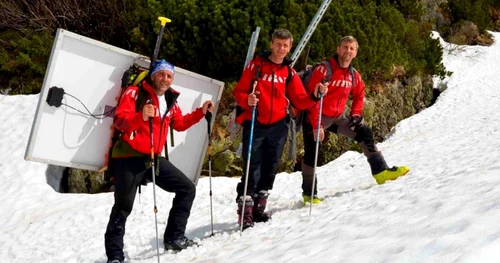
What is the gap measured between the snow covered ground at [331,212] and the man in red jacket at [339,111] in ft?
1.51

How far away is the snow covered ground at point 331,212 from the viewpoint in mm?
3086

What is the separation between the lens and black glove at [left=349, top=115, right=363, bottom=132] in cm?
561

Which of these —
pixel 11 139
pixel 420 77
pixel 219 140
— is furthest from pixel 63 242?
pixel 420 77

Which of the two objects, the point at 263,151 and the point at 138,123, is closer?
the point at 138,123

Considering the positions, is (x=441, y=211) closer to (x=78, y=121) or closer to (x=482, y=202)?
(x=482, y=202)

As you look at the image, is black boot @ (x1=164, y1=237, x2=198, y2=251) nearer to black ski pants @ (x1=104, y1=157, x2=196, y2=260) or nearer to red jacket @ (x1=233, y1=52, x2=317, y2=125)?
black ski pants @ (x1=104, y1=157, x2=196, y2=260)

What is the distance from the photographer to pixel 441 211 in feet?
11.6

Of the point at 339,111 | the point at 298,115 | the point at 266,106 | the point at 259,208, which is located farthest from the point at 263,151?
the point at 339,111

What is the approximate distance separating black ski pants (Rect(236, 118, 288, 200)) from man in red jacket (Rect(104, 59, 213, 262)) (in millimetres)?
676

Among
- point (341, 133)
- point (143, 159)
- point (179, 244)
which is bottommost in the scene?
point (179, 244)

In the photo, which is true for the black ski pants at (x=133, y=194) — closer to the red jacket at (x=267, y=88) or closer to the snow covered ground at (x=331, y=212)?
the snow covered ground at (x=331, y=212)

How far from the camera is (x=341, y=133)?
225 inches

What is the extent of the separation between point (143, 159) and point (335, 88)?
2423mm

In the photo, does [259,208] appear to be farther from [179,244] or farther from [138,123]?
[138,123]
